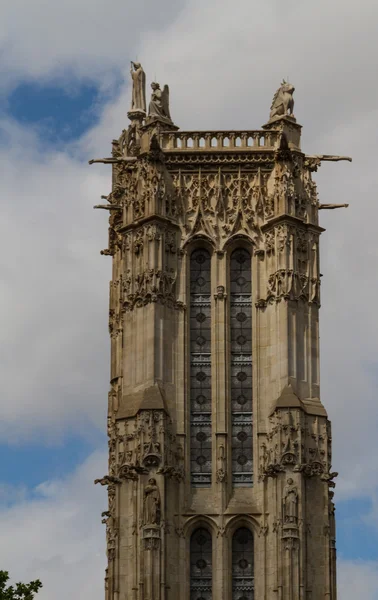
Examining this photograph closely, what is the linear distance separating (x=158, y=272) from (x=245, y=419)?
4.79 m

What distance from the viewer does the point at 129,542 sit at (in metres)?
64.0

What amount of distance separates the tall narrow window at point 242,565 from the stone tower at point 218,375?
3 centimetres

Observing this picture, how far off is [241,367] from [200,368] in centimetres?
115

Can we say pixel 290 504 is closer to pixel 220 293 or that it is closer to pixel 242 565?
pixel 242 565

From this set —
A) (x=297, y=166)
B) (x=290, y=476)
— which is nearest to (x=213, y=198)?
(x=297, y=166)

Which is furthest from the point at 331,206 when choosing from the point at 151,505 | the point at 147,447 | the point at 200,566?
the point at 200,566

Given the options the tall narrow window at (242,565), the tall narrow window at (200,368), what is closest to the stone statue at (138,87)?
the tall narrow window at (200,368)

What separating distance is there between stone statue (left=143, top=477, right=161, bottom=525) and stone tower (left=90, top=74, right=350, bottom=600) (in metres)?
0.04

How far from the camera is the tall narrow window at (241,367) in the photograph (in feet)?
215

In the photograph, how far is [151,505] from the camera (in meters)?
63.5

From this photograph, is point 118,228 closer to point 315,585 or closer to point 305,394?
point 305,394

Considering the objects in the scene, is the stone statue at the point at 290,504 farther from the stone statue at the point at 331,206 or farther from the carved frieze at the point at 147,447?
the stone statue at the point at 331,206

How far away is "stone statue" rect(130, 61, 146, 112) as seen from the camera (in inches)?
2795

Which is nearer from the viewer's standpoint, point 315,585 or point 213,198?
point 315,585
